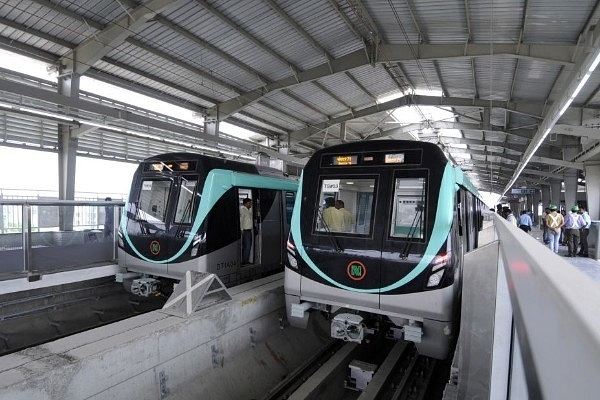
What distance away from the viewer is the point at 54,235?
28.5ft

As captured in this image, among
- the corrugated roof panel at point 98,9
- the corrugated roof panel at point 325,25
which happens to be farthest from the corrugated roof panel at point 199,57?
the corrugated roof panel at point 325,25

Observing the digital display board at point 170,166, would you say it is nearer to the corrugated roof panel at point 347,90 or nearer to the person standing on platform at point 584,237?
the corrugated roof panel at point 347,90

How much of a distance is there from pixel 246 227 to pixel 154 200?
5.84 ft

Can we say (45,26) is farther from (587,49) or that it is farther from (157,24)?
(587,49)

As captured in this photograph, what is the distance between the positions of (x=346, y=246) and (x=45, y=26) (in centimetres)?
1027

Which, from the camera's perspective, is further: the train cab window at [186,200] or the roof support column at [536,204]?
the roof support column at [536,204]

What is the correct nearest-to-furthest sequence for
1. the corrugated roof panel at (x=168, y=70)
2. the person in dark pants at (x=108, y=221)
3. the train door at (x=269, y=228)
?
the train door at (x=269, y=228)
the person in dark pants at (x=108, y=221)
the corrugated roof panel at (x=168, y=70)

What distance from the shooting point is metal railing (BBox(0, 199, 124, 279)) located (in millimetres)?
7293

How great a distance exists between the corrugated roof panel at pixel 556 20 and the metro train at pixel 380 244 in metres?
6.97

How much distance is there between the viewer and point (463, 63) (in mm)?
14367

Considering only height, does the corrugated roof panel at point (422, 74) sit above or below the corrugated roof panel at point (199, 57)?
above

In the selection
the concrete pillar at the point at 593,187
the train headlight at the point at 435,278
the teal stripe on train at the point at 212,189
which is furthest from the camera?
the concrete pillar at the point at 593,187

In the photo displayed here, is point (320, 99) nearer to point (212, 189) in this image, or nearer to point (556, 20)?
point (556, 20)

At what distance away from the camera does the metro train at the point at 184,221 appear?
7105 mm
